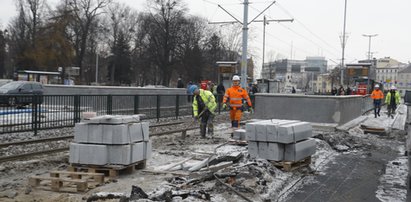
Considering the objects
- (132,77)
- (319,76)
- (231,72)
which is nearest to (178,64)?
(132,77)

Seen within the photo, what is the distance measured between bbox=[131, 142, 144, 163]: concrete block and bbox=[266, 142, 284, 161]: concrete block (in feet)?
8.82

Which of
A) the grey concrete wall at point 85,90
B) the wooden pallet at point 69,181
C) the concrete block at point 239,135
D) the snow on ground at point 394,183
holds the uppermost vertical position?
the grey concrete wall at point 85,90

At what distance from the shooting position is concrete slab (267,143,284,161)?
9438 millimetres

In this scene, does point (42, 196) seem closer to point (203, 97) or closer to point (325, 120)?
point (203, 97)

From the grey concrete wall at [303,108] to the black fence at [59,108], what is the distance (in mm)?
5347

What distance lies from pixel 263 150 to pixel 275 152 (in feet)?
0.94

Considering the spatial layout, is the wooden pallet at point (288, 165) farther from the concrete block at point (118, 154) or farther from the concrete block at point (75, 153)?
the concrete block at point (75, 153)

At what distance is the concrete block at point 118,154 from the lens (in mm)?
8570

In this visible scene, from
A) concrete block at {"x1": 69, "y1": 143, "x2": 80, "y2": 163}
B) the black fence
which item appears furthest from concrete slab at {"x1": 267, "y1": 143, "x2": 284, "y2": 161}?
the black fence

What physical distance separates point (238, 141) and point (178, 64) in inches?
2059

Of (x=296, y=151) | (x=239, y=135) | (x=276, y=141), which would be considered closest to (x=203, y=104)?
(x=239, y=135)

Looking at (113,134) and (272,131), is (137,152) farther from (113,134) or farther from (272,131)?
(272,131)

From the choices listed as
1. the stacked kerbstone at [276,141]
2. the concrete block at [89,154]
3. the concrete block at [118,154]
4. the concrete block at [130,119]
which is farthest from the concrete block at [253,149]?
the concrete block at [89,154]

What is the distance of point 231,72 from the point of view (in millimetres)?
30750
